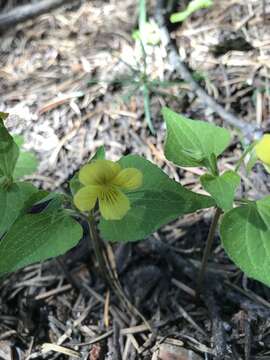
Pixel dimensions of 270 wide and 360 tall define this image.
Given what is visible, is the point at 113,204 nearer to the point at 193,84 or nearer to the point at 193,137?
the point at 193,137

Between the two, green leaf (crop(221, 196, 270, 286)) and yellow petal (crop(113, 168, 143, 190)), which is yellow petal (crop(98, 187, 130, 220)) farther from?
green leaf (crop(221, 196, 270, 286))

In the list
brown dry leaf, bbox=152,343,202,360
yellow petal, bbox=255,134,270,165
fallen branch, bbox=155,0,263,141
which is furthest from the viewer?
fallen branch, bbox=155,0,263,141

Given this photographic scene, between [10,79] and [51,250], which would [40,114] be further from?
[51,250]

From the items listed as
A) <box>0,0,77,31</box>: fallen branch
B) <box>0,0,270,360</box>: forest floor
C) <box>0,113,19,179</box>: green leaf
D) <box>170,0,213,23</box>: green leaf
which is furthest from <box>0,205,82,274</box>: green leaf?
<box>0,0,77,31</box>: fallen branch

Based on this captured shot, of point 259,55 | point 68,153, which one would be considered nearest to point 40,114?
point 68,153

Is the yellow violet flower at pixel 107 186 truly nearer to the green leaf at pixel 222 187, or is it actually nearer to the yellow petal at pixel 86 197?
the yellow petal at pixel 86 197

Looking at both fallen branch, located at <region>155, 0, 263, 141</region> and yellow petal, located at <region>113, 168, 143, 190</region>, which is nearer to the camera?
yellow petal, located at <region>113, 168, 143, 190</region>

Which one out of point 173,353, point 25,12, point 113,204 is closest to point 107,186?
point 113,204
